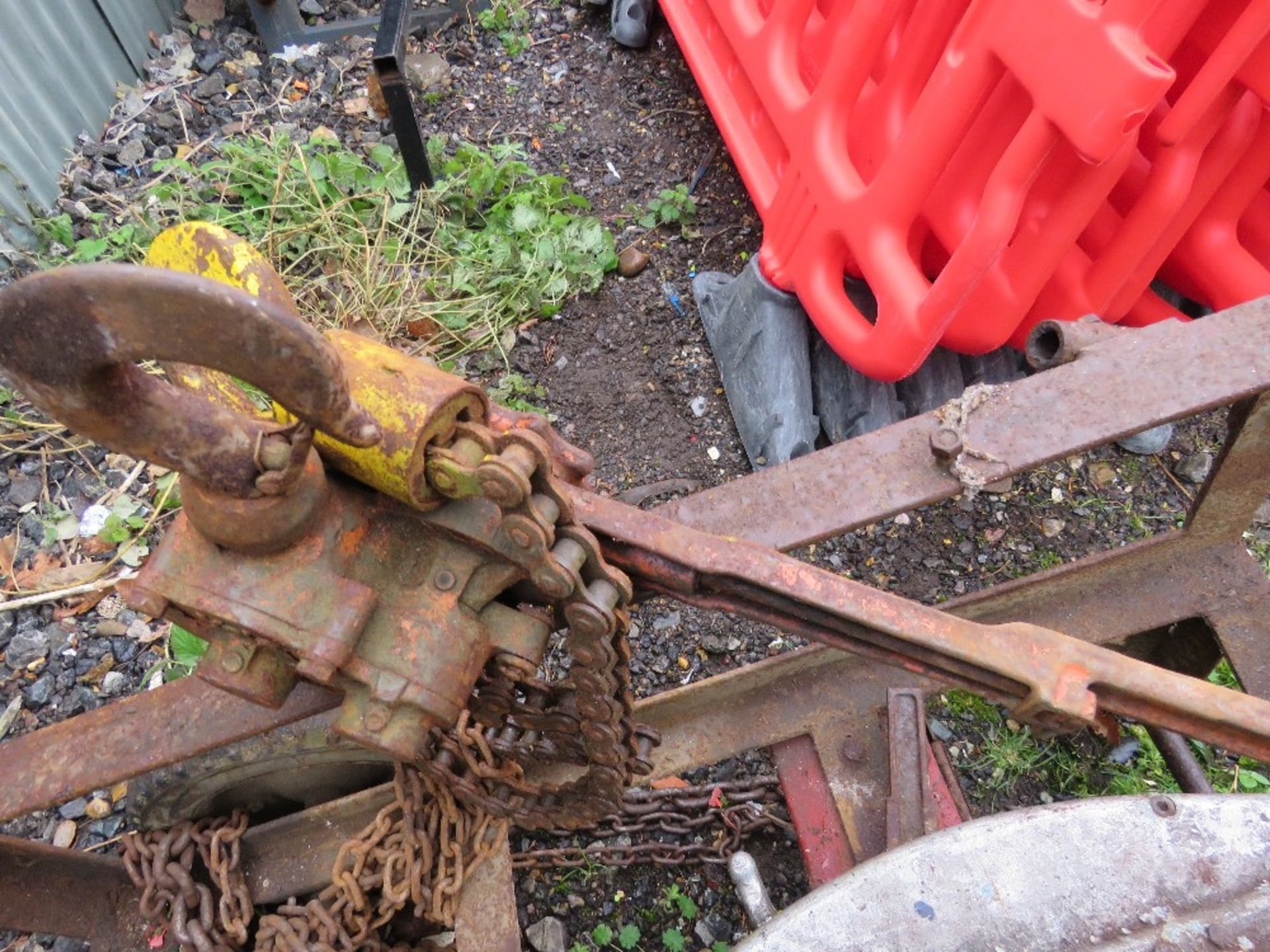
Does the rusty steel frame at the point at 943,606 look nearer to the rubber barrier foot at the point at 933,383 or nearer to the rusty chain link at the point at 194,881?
the rusty chain link at the point at 194,881

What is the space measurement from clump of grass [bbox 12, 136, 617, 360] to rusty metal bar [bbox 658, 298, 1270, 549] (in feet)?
6.58

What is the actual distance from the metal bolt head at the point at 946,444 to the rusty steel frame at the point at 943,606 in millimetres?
25

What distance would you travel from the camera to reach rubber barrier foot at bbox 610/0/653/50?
4.24 meters

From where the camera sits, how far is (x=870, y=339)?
255 centimetres

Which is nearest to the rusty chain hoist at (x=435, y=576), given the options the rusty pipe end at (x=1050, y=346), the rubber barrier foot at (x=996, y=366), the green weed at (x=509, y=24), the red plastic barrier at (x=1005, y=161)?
the rusty pipe end at (x=1050, y=346)

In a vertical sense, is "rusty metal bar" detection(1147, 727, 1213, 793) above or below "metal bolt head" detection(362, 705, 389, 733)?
below

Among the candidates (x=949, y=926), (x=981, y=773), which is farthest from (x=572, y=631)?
(x=981, y=773)

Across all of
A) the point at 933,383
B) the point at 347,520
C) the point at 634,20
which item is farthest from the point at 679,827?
the point at 634,20

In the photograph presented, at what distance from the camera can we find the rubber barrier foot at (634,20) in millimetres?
4238

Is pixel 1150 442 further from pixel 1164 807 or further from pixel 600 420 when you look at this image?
pixel 1164 807

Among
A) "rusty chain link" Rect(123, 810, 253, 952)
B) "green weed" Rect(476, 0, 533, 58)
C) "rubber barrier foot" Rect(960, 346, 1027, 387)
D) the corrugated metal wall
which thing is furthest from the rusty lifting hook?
"green weed" Rect(476, 0, 533, 58)

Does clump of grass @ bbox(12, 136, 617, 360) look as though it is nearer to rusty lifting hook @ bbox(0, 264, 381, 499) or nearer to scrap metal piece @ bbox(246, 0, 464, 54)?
scrap metal piece @ bbox(246, 0, 464, 54)

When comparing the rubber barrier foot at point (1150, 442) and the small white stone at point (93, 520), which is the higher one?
the small white stone at point (93, 520)

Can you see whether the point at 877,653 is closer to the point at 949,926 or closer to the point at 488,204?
the point at 949,926
